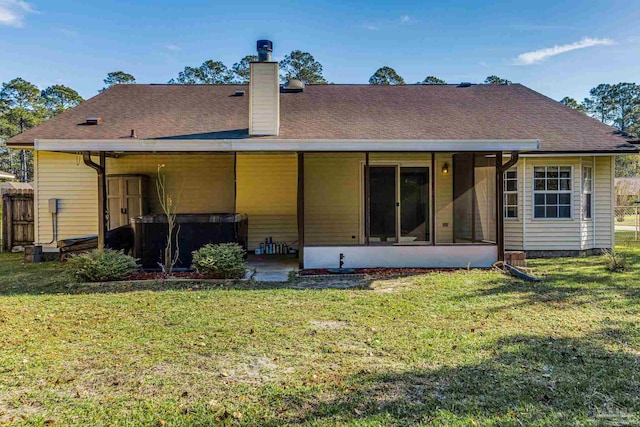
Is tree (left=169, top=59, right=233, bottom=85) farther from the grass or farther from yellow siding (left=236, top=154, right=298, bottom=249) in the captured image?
the grass

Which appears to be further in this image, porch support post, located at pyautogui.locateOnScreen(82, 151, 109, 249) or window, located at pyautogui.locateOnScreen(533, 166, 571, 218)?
window, located at pyautogui.locateOnScreen(533, 166, 571, 218)

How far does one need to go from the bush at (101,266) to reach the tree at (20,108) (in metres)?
33.8

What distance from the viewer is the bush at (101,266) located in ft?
21.7

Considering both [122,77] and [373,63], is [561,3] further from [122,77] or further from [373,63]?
[122,77]

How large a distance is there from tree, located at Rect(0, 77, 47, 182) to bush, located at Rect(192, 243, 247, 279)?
1367 inches

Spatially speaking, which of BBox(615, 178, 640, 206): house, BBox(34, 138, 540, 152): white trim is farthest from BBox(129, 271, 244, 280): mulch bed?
BBox(615, 178, 640, 206): house

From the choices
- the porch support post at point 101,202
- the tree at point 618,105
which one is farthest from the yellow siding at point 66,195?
the tree at point 618,105

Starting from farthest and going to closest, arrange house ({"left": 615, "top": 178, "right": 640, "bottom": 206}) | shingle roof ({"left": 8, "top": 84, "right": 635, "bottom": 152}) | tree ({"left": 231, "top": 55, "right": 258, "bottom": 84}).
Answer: tree ({"left": 231, "top": 55, "right": 258, "bottom": 84}) → house ({"left": 615, "top": 178, "right": 640, "bottom": 206}) → shingle roof ({"left": 8, "top": 84, "right": 635, "bottom": 152})

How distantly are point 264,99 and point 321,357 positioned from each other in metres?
5.95

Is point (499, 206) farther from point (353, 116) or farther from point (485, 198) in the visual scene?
point (353, 116)

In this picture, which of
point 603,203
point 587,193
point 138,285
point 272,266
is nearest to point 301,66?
point 587,193

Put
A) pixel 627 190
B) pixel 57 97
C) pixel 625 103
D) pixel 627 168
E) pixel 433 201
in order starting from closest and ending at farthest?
pixel 433 201, pixel 627 190, pixel 57 97, pixel 627 168, pixel 625 103

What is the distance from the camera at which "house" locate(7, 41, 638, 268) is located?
315 inches

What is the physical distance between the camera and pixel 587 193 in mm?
9844
